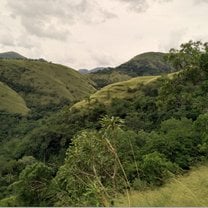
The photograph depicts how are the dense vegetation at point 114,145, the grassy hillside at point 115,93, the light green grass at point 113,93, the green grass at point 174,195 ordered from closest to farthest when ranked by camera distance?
the dense vegetation at point 114,145 < the green grass at point 174,195 < the grassy hillside at point 115,93 < the light green grass at point 113,93

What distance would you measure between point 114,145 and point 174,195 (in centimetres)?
260

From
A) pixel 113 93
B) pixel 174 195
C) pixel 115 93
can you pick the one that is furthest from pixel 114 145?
pixel 115 93

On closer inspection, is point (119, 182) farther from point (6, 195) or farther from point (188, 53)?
point (6, 195)

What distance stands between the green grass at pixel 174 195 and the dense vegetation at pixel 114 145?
8.9 inches

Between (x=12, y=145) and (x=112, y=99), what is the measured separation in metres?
37.1

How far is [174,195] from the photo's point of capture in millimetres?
5582

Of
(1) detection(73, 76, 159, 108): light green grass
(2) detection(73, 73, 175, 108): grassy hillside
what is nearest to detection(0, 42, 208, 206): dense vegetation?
(2) detection(73, 73, 175, 108): grassy hillside

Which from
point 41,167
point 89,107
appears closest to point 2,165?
point 89,107

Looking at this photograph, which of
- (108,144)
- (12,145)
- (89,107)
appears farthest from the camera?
(12,145)

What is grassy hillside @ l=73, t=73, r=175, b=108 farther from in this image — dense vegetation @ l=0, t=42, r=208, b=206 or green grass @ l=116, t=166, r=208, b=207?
green grass @ l=116, t=166, r=208, b=207

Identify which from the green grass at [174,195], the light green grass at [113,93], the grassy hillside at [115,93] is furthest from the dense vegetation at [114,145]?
the light green grass at [113,93]

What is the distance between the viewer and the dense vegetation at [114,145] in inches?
140

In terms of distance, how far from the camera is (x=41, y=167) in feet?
185

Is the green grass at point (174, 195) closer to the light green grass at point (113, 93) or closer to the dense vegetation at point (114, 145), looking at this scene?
the dense vegetation at point (114, 145)
